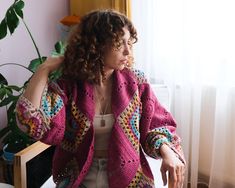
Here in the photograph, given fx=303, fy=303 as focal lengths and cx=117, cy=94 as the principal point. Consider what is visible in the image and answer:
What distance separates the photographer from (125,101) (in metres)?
1.05

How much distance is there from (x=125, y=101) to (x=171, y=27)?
3.49 ft

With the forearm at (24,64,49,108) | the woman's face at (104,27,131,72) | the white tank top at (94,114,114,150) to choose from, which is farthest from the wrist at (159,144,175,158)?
the forearm at (24,64,49,108)

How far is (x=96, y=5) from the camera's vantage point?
2361 mm

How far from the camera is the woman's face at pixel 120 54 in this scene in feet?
3.28

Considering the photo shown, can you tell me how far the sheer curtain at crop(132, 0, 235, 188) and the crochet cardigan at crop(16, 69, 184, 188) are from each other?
850 mm

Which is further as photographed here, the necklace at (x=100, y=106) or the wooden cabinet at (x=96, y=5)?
the wooden cabinet at (x=96, y=5)

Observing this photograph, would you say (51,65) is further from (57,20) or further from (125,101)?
(57,20)

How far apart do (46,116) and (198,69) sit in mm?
1191

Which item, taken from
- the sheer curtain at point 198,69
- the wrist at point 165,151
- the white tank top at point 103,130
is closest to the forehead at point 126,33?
the white tank top at point 103,130

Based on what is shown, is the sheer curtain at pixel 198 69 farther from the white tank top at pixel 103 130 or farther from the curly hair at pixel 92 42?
the white tank top at pixel 103 130

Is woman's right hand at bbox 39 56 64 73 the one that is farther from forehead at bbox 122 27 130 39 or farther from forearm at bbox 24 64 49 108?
forehead at bbox 122 27 130 39

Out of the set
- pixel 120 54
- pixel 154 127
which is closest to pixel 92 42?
pixel 120 54

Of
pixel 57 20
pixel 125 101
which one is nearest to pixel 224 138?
pixel 125 101

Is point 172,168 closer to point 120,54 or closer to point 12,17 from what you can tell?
point 120,54
